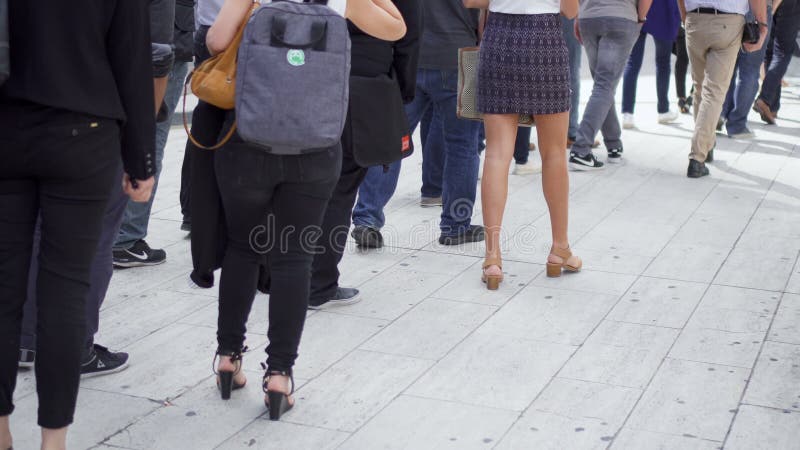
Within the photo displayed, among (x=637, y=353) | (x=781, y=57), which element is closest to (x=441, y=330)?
(x=637, y=353)

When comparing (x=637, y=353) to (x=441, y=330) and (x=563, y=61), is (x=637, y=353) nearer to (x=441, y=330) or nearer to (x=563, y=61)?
(x=441, y=330)

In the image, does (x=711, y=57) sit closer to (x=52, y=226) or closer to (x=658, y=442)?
(x=658, y=442)

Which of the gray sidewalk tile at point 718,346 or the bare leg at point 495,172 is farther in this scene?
the bare leg at point 495,172

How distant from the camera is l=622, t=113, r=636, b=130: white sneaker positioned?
1033 centimetres

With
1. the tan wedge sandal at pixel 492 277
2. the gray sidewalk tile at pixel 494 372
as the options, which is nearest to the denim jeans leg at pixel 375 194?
the tan wedge sandal at pixel 492 277

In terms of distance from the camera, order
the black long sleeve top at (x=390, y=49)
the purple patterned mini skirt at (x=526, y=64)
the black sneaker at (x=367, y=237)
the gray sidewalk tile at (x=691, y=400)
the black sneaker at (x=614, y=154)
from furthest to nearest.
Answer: the black sneaker at (x=614, y=154), the black sneaker at (x=367, y=237), the purple patterned mini skirt at (x=526, y=64), the black long sleeve top at (x=390, y=49), the gray sidewalk tile at (x=691, y=400)

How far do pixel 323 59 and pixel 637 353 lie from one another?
1.93 metres

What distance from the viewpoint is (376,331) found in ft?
16.3

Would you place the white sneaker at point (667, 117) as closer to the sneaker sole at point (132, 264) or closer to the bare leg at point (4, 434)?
the sneaker sole at point (132, 264)

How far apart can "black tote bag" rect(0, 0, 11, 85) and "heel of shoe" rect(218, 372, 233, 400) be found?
1451 millimetres

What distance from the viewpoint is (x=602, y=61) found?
8.28 meters

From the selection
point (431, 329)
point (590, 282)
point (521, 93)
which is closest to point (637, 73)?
point (590, 282)

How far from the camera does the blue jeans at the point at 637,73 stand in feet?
33.0

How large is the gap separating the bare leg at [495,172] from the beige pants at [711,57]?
2.92 m
